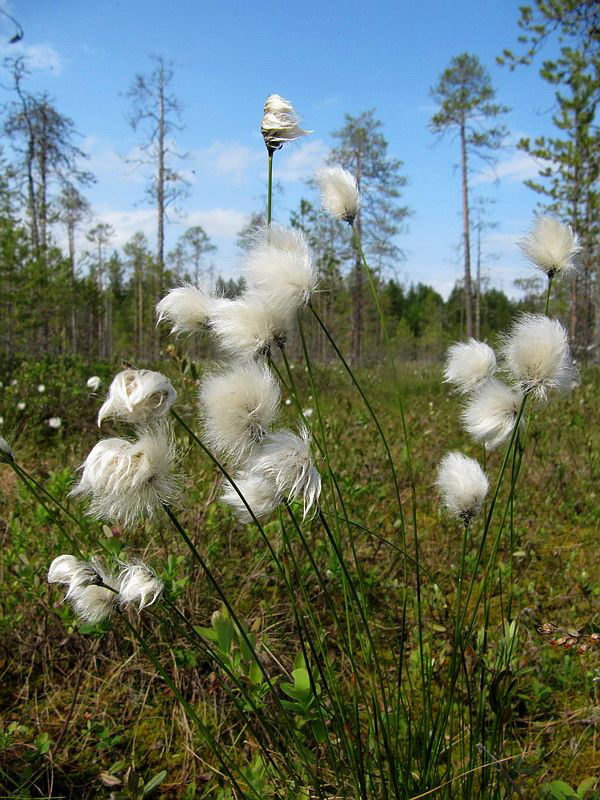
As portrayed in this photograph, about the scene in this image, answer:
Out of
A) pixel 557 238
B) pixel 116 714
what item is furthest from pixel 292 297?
pixel 116 714

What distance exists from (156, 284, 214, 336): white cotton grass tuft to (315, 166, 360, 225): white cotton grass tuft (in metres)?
0.35

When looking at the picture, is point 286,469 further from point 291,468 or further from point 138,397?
point 138,397

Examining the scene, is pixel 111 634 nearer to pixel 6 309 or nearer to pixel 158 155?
pixel 6 309

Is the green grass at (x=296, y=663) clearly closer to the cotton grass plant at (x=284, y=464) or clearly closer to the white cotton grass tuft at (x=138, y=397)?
the cotton grass plant at (x=284, y=464)

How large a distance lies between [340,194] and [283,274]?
0.31m

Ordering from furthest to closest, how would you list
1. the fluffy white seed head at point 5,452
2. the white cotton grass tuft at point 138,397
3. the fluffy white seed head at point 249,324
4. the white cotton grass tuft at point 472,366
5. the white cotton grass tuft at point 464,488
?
the white cotton grass tuft at point 472,366 → the white cotton grass tuft at point 464,488 → the fluffy white seed head at point 249,324 → the fluffy white seed head at point 5,452 → the white cotton grass tuft at point 138,397

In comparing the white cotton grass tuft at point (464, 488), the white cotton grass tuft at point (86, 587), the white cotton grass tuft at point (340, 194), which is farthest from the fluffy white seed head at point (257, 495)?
the white cotton grass tuft at point (340, 194)

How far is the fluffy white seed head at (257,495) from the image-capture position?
2.77 ft

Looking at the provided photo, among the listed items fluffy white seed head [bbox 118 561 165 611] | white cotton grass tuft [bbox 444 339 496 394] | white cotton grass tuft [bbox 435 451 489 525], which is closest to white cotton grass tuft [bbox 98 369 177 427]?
fluffy white seed head [bbox 118 561 165 611]

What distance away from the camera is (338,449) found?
3.79 metres

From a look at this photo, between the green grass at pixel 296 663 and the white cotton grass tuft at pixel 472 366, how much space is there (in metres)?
0.41

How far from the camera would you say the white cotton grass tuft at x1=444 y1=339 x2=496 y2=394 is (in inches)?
46.7

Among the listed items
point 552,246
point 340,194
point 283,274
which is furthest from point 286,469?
point 552,246

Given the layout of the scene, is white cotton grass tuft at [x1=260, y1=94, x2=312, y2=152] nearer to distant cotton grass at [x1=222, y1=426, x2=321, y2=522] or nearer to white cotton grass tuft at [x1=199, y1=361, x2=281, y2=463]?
white cotton grass tuft at [x1=199, y1=361, x2=281, y2=463]
